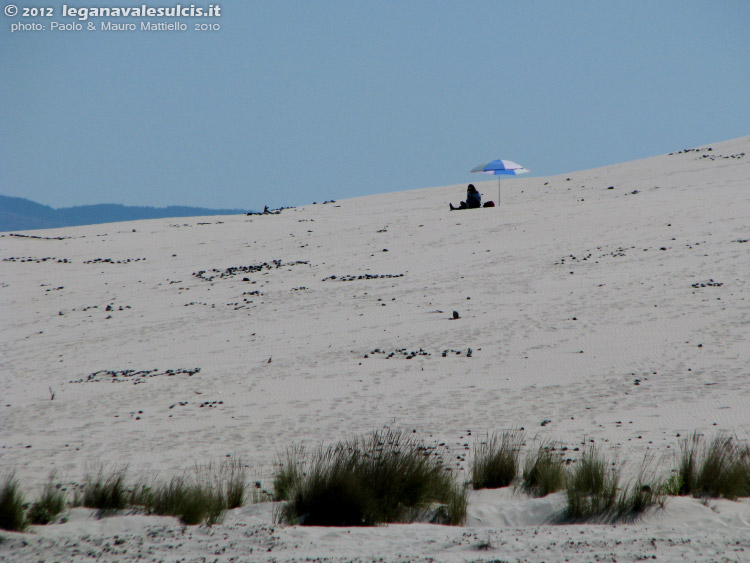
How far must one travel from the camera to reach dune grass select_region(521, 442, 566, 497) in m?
6.05

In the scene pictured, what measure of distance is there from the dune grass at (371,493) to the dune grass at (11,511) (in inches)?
63.4

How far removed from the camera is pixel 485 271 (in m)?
16.6

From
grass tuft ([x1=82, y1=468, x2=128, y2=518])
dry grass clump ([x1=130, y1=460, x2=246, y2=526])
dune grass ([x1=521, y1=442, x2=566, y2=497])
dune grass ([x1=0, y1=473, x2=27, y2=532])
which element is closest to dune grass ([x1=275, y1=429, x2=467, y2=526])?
dry grass clump ([x1=130, y1=460, x2=246, y2=526])

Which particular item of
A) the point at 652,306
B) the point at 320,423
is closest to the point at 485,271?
the point at 652,306

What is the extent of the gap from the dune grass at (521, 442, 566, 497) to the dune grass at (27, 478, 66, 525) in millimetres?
3206

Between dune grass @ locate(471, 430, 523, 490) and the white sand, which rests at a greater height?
the white sand

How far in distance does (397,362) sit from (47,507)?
19.4 ft

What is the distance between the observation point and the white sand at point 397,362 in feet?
17.0

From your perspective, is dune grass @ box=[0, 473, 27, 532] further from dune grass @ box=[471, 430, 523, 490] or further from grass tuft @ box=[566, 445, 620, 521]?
grass tuft @ box=[566, 445, 620, 521]

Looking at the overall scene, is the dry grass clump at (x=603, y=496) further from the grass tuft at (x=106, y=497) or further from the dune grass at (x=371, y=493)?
the grass tuft at (x=106, y=497)

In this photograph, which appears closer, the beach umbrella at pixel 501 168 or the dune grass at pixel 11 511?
the dune grass at pixel 11 511

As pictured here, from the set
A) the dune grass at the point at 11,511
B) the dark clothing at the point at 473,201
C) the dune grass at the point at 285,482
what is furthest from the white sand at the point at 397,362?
the dark clothing at the point at 473,201

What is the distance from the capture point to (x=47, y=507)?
221 inches

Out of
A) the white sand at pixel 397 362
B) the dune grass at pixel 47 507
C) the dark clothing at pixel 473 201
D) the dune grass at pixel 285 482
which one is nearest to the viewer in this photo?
the white sand at pixel 397 362
